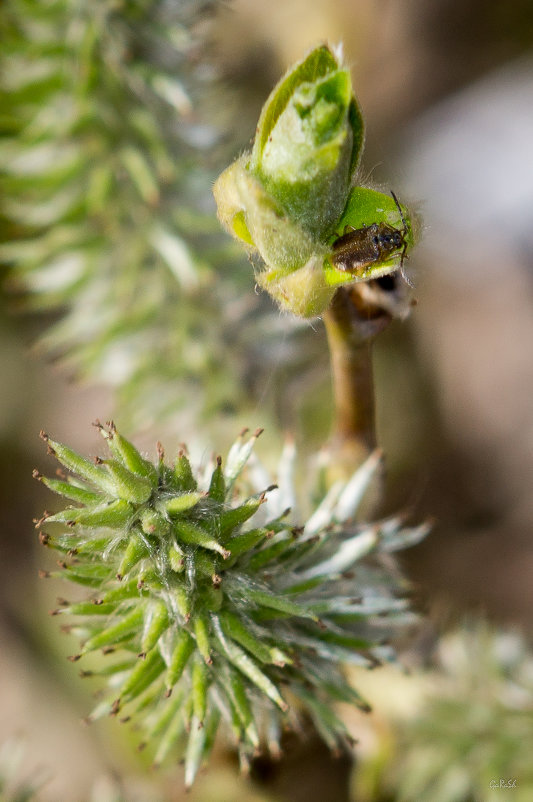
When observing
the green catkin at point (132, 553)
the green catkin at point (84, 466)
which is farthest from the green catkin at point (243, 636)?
the green catkin at point (84, 466)

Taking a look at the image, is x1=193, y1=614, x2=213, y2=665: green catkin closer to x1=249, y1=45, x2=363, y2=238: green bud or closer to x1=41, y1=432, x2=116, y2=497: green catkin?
x1=41, y1=432, x2=116, y2=497: green catkin

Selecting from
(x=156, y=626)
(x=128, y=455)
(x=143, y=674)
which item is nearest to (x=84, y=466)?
(x=128, y=455)

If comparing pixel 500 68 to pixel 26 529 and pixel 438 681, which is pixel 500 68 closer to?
pixel 438 681

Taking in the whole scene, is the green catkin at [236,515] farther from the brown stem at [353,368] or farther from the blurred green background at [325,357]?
the blurred green background at [325,357]

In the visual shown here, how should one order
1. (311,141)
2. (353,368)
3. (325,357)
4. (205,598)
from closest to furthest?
(311,141), (205,598), (353,368), (325,357)

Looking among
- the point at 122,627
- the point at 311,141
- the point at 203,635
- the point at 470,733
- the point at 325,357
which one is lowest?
the point at 470,733

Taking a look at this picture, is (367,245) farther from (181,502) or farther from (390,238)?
(181,502)

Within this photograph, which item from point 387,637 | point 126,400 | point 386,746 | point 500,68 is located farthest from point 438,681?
point 500,68

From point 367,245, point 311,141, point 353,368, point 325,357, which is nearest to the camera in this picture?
A: point 311,141
